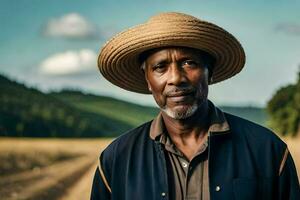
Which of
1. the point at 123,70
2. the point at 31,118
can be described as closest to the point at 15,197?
the point at 31,118

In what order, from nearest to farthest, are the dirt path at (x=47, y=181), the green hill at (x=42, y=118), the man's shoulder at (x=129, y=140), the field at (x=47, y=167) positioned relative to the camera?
the man's shoulder at (x=129, y=140)
the dirt path at (x=47, y=181)
the field at (x=47, y=167)
the green hill at (x=42, y=118)

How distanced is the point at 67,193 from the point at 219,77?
1130 cm

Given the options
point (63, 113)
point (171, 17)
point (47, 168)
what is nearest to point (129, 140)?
point (171, 17)

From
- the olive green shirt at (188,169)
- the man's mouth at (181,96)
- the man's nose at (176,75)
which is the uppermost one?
the man's nose at (176,75)

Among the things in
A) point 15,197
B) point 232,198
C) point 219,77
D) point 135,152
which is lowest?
point 15,197

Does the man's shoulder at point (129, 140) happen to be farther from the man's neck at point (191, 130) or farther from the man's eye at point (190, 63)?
the man's eye at point (190, 63)

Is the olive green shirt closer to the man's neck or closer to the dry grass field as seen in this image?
the man's neck

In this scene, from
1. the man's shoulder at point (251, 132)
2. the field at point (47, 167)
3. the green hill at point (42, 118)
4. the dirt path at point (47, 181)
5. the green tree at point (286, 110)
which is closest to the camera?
the man's shoulder at point (251, 132)

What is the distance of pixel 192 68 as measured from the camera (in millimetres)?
2811

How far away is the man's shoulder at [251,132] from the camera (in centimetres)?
282

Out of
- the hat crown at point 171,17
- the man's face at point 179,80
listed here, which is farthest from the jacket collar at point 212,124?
the hat crown at point 171,17

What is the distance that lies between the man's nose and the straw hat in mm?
107

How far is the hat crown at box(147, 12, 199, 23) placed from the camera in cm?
287

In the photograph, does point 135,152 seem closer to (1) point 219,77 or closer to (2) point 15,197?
(1) point 219,77
